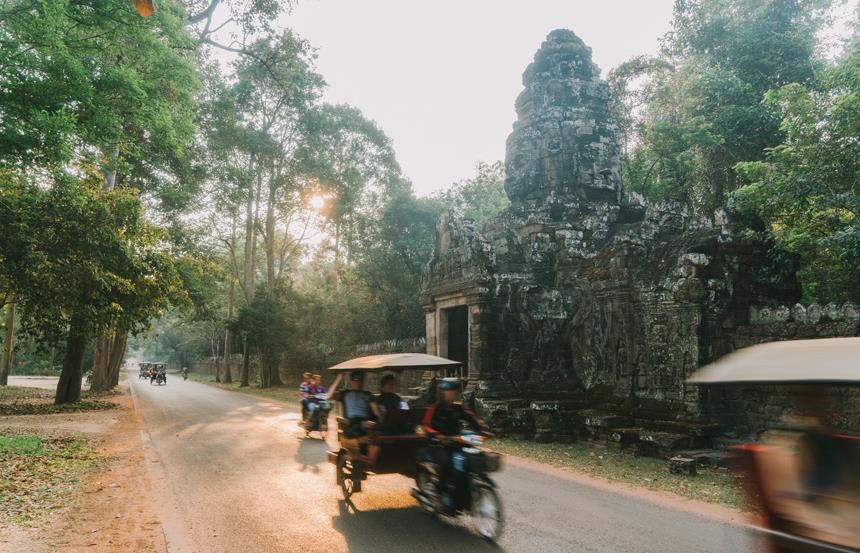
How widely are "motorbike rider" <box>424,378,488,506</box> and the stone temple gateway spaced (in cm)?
557

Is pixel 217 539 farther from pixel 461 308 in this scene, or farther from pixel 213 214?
pixel 213 214

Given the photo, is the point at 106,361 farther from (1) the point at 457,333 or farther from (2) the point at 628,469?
(2) the point at 628,469

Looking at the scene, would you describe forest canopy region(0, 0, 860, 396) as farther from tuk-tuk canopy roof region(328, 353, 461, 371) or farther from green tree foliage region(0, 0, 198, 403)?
tuk-tuk canopy roof region(328, 353, 461, 371)

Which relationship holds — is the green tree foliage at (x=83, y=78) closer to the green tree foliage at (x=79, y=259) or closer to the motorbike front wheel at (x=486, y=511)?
the green tree foliage at (x=79, y=259)

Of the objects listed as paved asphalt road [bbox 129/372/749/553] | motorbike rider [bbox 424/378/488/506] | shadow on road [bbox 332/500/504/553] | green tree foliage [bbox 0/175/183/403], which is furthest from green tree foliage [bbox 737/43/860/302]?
green tree foliage [bbox 0/175/183/403]

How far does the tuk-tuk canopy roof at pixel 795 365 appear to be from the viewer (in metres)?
3.04

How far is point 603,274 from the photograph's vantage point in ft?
42.4

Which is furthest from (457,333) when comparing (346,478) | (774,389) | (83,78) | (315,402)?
(83,78)

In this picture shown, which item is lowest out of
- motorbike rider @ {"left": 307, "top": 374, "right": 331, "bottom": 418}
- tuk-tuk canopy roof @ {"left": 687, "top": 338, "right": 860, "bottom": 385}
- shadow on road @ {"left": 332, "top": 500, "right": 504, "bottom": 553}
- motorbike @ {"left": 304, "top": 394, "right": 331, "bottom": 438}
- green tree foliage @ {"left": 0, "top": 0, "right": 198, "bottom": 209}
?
shadow on road @ {"left": 332, "top": 500, "right": 504, "bottom": 553}

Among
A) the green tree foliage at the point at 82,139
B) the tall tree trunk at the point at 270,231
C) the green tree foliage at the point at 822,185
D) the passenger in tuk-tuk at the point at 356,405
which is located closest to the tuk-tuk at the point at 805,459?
the passenger in tuk-tuk at the point at 356,405

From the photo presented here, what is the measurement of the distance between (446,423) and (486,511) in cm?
104

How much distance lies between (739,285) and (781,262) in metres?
1.23

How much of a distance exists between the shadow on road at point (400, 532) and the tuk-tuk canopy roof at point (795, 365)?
9.54ft

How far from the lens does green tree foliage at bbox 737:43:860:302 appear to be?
472 inches
